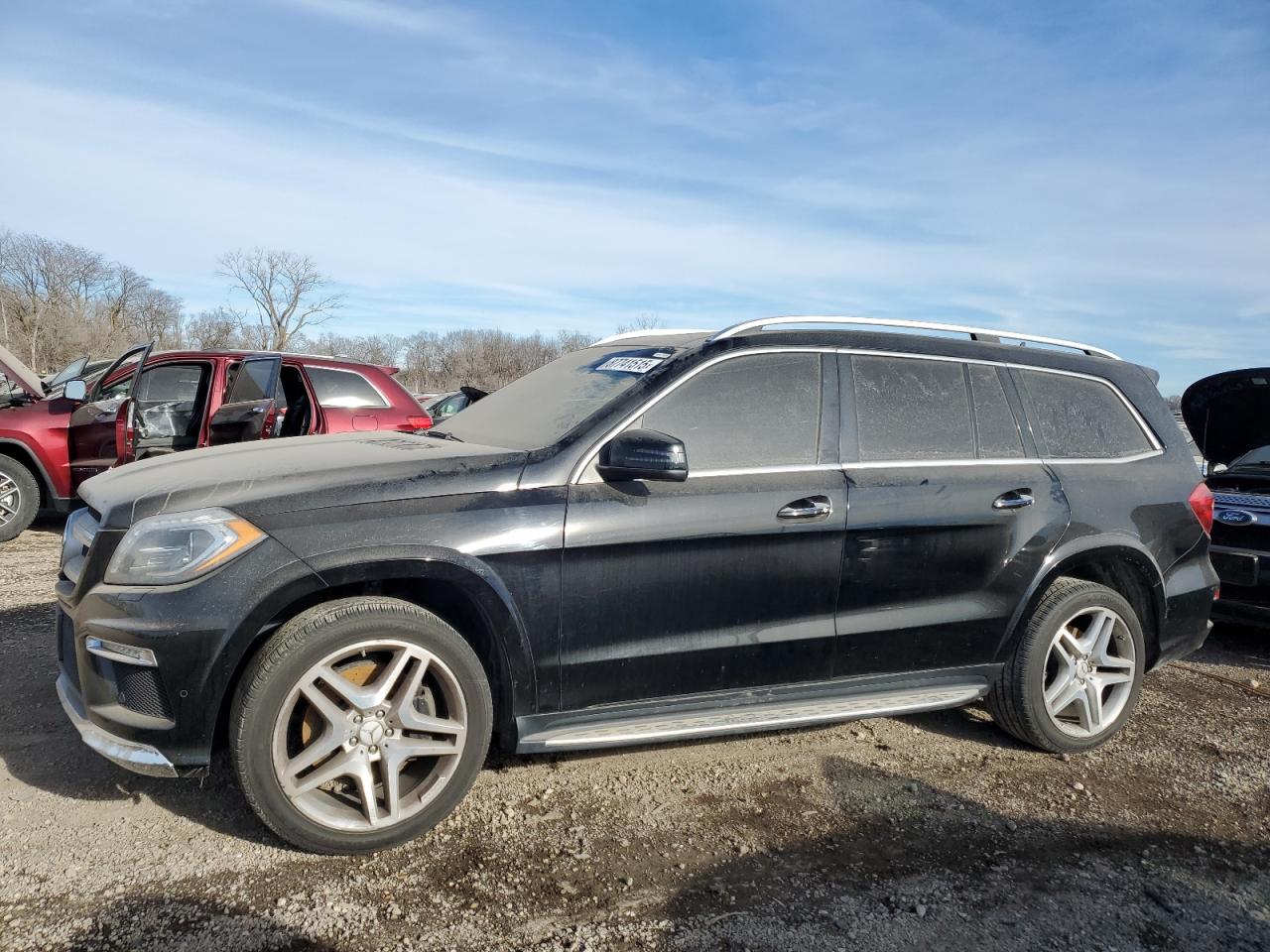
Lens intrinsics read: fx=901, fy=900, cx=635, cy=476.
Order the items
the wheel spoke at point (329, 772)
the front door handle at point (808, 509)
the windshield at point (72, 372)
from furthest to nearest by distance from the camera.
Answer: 1. the windshield at point (72, 372)
2. the front door handle at point (808, 509)
3. the wheel spoke at point (329, 772)

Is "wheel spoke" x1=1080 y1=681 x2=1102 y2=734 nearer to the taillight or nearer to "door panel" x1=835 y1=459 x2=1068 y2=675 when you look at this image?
"door panel" x1=835 y1=459 x2=1068 y2=675

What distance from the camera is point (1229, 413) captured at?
6391 mm

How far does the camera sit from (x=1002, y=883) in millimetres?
2877

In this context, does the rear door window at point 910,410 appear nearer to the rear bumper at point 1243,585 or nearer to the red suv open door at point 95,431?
the rear bumper at point 1243,585

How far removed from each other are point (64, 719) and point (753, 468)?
3.12 m

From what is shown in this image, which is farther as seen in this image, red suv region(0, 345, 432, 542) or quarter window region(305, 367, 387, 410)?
quarter window region(305, 367, 387, 410)

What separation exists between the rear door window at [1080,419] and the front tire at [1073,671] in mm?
606

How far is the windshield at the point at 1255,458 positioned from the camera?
5922mm

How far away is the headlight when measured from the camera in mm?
2762

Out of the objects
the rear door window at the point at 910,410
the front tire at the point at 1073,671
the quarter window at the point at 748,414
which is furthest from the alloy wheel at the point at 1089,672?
the quarter window at the point at 748,414

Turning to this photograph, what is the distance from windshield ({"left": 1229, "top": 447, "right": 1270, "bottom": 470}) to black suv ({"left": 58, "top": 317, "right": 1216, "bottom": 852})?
7.02 ft

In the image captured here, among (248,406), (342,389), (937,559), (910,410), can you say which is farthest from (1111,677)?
(248,406)

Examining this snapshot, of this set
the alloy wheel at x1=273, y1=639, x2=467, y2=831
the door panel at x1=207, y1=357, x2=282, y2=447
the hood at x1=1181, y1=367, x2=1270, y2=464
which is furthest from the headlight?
the hood at x1=1181, y1=367, x2=1270, y2=464

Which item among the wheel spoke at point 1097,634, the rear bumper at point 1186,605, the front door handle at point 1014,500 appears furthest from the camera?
the rear bumper at point 1186,605
